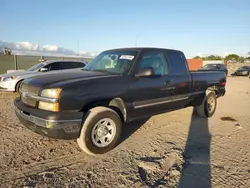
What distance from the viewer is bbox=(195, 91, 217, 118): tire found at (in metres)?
6.12

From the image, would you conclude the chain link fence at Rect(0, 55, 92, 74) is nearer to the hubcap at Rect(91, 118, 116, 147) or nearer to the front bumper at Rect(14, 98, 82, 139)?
the front bumper at Rect(14, 98, 82, 139)

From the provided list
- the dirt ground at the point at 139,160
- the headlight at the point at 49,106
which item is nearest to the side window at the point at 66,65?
the dirt ground at the point at 139,160

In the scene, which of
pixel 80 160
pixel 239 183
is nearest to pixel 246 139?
pixel 239 183

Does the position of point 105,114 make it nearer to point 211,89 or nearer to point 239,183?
point 239,183

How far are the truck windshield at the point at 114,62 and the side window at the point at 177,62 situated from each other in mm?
1075

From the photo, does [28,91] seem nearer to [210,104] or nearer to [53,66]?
[210,104]

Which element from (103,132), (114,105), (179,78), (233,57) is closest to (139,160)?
(103,132)

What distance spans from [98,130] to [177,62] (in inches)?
107

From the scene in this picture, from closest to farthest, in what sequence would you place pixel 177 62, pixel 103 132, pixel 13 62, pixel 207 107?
pixel 103 132 → pixel 177 62 → pixel 207 107 → pixel 13 62

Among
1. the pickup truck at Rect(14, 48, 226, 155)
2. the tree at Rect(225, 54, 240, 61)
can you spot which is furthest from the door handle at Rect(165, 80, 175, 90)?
the tree at Rect(225, 54, 240, 61)

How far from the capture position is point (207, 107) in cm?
622

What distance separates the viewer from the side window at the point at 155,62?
4.37m

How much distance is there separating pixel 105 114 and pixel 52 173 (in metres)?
1.21

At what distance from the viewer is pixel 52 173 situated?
3010 mm
